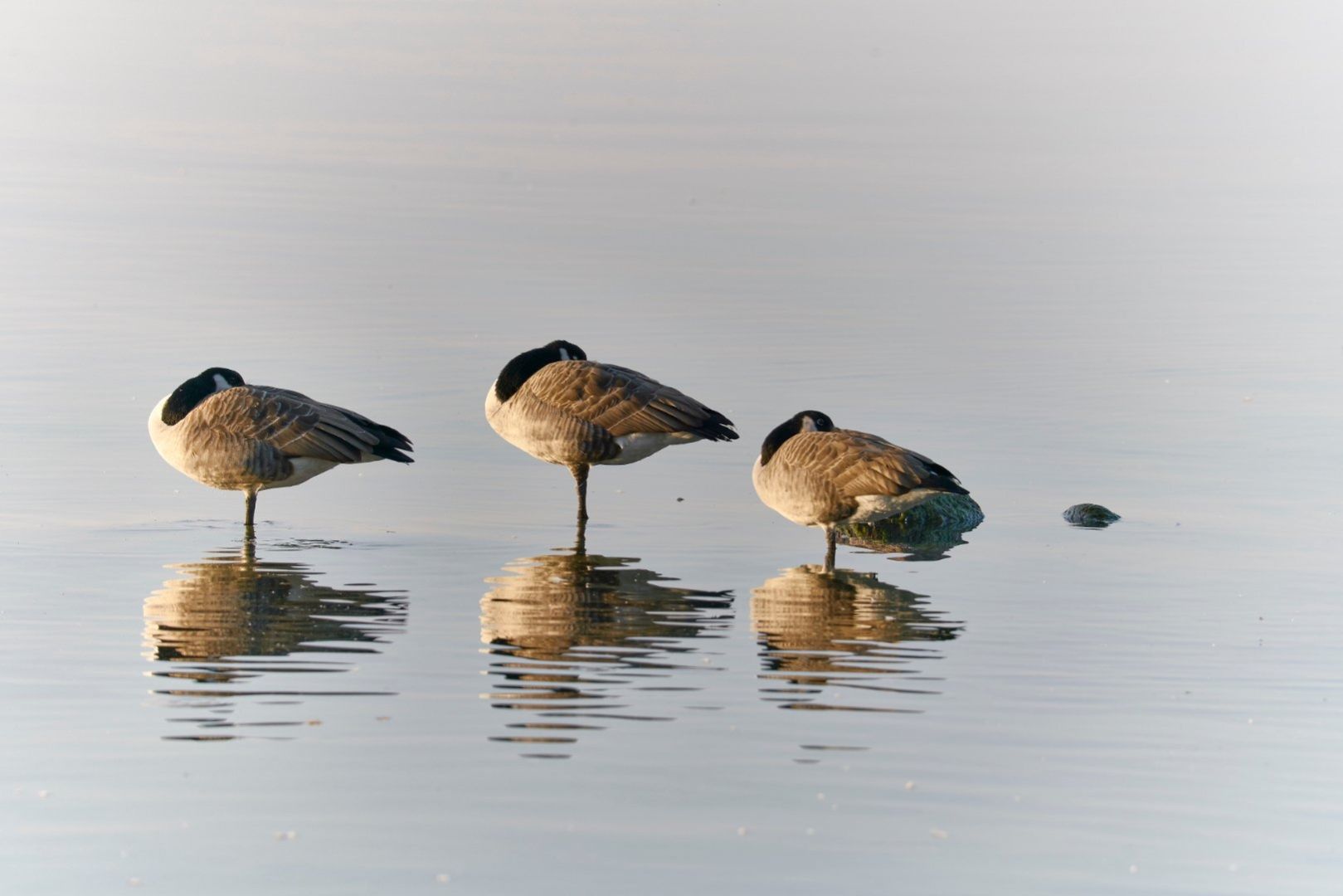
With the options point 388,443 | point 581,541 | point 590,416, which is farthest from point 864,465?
point 388,443

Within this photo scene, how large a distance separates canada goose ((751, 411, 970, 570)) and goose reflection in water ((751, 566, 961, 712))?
0.52 metres

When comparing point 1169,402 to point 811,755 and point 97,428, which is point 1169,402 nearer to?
point 97,428

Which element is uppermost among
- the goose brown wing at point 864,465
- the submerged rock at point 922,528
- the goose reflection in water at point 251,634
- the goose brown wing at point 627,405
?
the goose brown wing at point 627,405

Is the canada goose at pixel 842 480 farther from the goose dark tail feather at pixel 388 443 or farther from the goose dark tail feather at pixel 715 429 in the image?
the goose dark tail feather at pixel 388 443

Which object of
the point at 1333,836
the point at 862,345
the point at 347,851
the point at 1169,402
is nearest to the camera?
the point at 347,851

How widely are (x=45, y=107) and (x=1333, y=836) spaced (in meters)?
41.7

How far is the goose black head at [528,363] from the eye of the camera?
1945cm

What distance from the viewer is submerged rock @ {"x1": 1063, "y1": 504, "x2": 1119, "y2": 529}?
58.9 ft

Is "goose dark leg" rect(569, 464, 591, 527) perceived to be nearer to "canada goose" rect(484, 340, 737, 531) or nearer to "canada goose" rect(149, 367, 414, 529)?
"canada goose" rect(484, 340, 737, 531)

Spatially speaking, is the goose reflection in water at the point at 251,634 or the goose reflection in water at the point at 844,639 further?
the goose reflection in water at the point at 844,639

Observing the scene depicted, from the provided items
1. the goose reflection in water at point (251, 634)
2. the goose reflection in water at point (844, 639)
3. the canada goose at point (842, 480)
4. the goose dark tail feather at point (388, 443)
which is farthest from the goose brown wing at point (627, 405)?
the goose reflection in water at point (251, 634)

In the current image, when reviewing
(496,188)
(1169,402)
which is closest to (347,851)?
(1169,402)

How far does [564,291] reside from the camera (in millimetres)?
28578

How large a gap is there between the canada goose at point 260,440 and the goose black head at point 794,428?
305 cm
